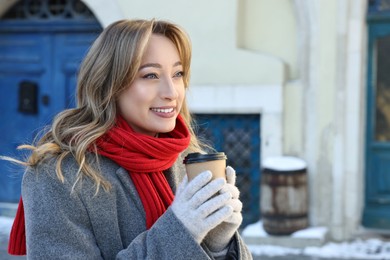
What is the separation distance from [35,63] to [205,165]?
633 cm

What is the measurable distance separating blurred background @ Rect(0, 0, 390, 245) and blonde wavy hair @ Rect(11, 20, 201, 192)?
432cm

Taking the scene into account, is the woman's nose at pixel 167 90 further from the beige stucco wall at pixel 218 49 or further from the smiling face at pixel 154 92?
the beige stucco wall at pixel 218 49

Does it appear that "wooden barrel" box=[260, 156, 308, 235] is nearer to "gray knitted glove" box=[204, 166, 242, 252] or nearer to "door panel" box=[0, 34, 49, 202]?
"door panel" box=[0, 34, 49, 202]

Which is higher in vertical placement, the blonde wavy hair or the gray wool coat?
the blonde wavy hair

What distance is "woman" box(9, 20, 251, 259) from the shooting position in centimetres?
181

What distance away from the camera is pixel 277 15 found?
6746 millimetres

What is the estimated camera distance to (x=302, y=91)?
6523 mm

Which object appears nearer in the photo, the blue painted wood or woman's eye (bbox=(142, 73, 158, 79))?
woman's eye (bbox=(142, 73, 158, 79))

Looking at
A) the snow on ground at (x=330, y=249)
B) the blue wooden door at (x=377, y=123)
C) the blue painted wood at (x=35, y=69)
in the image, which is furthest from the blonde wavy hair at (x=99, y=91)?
the blue painted wood at (x=35, y=69)

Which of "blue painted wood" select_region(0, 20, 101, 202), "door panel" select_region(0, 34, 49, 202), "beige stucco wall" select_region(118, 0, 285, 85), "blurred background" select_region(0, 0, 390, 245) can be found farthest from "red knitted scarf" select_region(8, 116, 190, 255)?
"door panel" select_region(0, 34, 49, 202)

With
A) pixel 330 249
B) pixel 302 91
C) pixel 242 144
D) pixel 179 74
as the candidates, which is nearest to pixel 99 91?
pixel 179 74

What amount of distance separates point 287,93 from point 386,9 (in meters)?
1.41

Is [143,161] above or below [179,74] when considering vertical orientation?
below

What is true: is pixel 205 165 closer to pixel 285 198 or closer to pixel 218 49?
pixel 285 198
